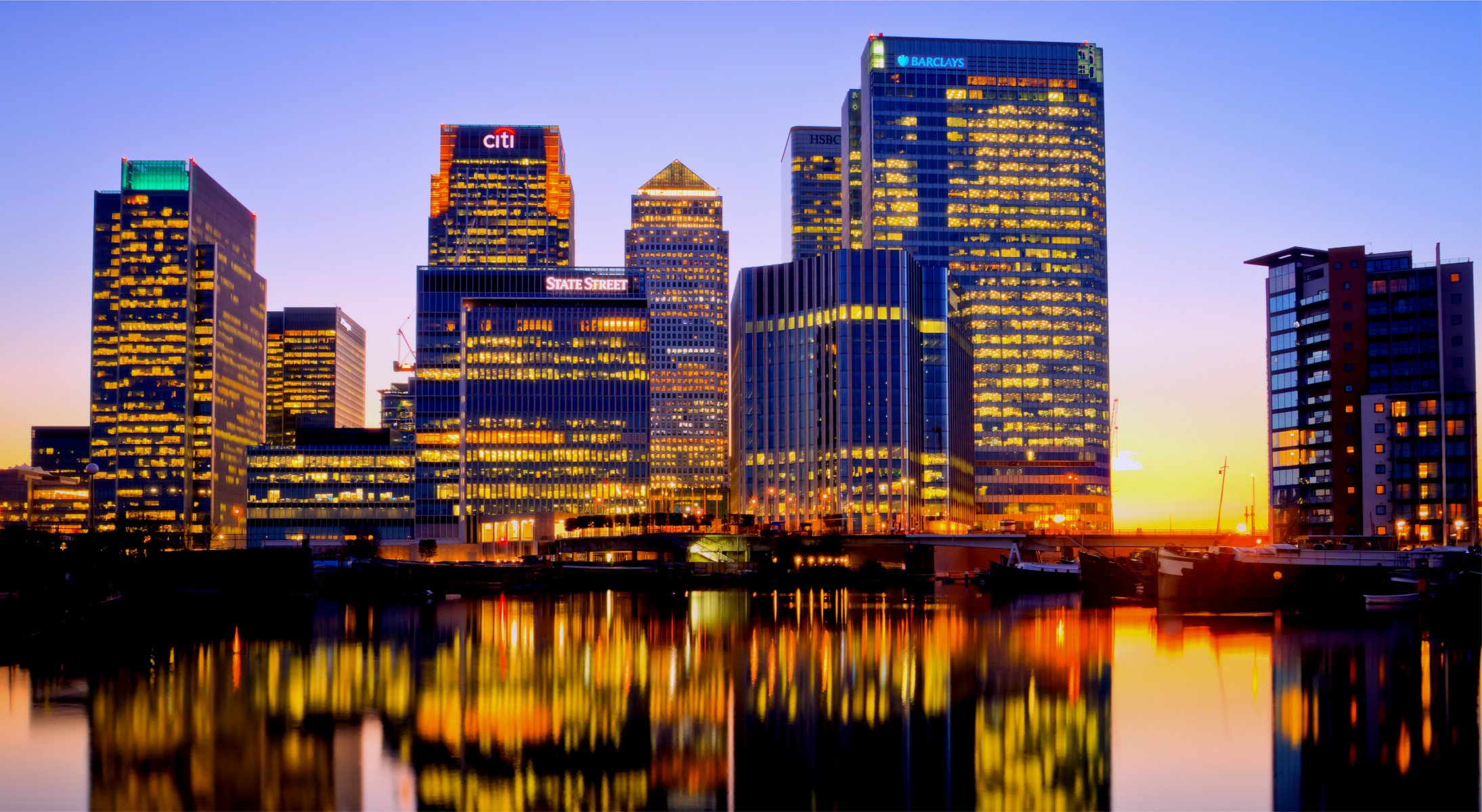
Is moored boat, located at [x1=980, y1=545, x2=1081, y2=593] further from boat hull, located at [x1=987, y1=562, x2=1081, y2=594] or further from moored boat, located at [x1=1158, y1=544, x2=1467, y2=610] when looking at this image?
moored boat, located at [x1=1158, y1=544, x2=1467, y2=610]

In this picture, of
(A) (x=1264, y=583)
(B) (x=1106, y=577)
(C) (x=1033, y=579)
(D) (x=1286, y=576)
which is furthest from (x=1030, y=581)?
(D) (x=1286, y=576)

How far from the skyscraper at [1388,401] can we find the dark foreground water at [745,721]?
349ft

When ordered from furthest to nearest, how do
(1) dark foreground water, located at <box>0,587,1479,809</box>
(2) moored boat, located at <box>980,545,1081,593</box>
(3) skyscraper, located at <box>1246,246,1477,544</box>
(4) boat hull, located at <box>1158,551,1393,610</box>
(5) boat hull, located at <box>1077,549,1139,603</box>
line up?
(3) skyscraper, located at <box>1246,246,1477,544</box> → (2) moored boat, located at <box>980,545,1081,593</box> → (5) boat hull, located at <box>1077,549,1139,603</box> → (4) boat hull, located at <box>1158,551,1393,610</box> → (1) dark foreground water, located at <box>0,587,1479,809</box>

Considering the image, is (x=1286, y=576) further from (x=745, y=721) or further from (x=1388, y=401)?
(x=745, y=721)

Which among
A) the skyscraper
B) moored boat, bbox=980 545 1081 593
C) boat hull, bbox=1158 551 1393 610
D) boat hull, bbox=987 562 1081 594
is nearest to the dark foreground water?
boat hull, bbox=1158 551 1393 610

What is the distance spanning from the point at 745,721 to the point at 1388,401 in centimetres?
16500

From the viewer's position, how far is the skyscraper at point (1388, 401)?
180 metres

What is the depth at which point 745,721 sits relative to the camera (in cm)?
4753

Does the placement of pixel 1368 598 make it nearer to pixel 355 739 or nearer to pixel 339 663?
pixel 339 663

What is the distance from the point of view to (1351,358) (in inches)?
7569

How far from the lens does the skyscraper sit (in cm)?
17975

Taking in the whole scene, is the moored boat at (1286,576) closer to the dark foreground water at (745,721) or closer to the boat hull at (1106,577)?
the boat hull at (1106,577)

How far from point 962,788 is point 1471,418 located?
172 meters

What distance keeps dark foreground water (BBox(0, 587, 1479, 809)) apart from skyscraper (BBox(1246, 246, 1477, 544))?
106506 mm
